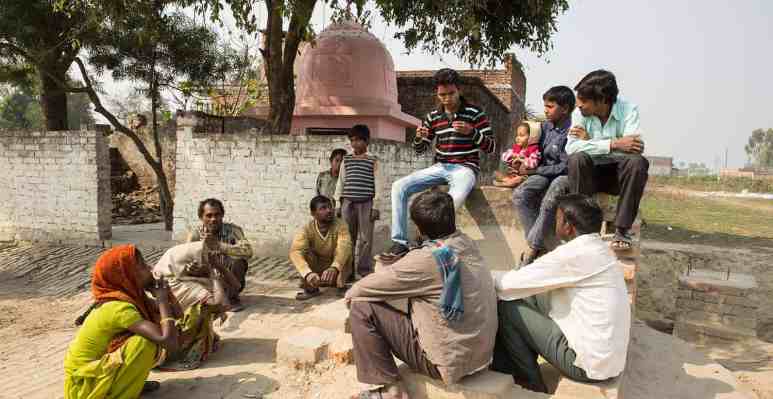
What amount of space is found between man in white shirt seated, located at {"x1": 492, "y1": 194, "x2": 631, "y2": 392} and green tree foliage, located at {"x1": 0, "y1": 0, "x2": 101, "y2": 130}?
7590 millimetres

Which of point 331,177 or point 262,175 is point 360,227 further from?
point 262,175

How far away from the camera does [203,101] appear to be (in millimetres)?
12336

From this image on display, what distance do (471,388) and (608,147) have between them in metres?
2.10

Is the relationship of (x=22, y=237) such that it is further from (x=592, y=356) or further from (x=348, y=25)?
(x=592, y=356)

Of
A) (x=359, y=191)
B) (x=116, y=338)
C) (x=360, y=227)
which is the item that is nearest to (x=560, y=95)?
(x=359, y=191)

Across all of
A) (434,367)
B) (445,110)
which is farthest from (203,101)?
(434,367)

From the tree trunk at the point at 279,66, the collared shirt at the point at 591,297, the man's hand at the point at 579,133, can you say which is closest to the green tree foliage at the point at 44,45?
the tree trunk at the point at 279,66

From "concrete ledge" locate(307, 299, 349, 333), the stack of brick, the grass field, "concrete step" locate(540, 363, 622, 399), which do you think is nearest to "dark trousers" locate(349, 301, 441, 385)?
"concrete step" locate(540, 363, 622, 399)

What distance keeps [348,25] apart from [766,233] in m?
11.2

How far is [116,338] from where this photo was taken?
304 cm

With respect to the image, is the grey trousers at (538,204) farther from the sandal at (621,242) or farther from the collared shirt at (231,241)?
the collared shirt at (231,241)

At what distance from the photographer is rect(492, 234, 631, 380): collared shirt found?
2551 millimetres

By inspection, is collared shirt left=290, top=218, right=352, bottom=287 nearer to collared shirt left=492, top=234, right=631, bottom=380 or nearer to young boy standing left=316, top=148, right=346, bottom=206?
young boy standing left=316, top=148, right=346, bottom=206

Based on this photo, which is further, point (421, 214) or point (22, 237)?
point (22, 237)
